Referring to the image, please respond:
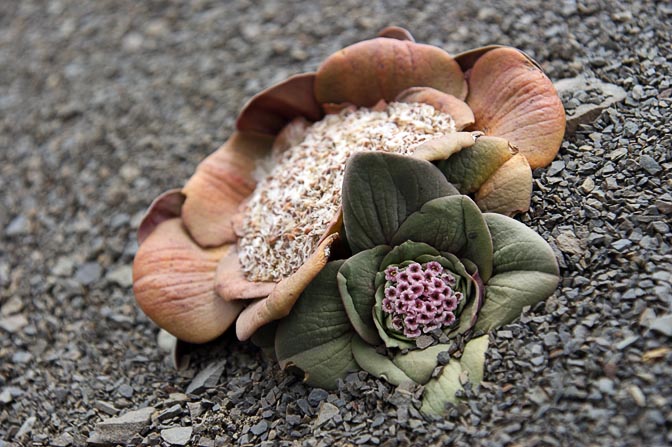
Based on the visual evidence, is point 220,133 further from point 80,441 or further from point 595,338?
point 595,338

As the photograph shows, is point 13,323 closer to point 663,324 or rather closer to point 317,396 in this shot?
point 317,396

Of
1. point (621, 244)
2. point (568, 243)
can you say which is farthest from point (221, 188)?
point (621, 244)

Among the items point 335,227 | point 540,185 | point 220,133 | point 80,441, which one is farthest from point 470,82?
point 80,441

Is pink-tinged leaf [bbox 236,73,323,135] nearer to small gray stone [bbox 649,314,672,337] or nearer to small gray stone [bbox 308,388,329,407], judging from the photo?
small gray stone [bbox 308,388,329,407]

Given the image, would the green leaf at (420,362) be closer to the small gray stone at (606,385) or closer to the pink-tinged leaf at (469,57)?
the small gray stone at (606,385)

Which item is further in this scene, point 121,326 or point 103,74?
point 103,74

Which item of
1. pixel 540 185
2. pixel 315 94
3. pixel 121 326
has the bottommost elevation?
pixel 121 326
